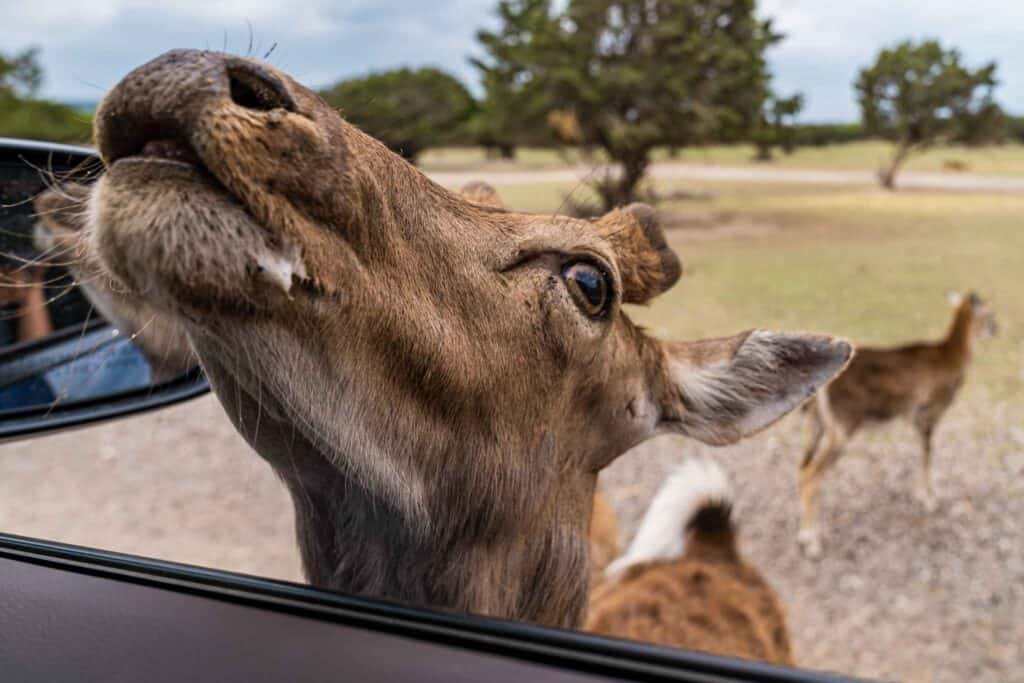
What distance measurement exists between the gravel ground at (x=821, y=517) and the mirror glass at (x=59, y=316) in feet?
6.14

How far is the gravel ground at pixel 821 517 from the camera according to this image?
15.7ft

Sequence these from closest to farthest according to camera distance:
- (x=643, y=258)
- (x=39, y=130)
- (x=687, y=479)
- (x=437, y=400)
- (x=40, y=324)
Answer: (x=437, y=400)
(x=643, y=258)
(x=40, y=324)
(x=687, y=479)
(x=39, y=130)

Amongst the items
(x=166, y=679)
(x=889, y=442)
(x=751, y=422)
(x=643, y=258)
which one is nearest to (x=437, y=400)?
(x=166, y=679)

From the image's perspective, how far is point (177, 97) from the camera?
97 centimetres

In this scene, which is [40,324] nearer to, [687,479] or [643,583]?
[643,583]

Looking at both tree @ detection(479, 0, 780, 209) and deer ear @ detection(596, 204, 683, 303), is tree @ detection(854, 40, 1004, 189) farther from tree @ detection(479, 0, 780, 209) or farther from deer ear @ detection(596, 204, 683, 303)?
deer ear @ detection(596, 204, 683, 303)

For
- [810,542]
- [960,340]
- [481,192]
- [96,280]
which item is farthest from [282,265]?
[960,340]

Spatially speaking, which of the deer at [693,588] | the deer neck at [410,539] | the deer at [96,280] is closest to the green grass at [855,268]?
the deer at [693,588]

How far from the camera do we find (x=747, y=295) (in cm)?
1264

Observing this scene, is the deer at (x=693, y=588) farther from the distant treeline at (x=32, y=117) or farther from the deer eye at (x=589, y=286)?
the distant treeline at (x=32, y=117)

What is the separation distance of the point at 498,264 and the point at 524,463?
0.42m

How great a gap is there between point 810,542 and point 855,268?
32.7ft

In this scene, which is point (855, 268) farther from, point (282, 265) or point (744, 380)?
point (282, 265)

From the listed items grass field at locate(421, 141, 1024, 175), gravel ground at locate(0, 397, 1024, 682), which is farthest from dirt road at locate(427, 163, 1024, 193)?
gravel ground at locate(0, 397, 1024, 682)
